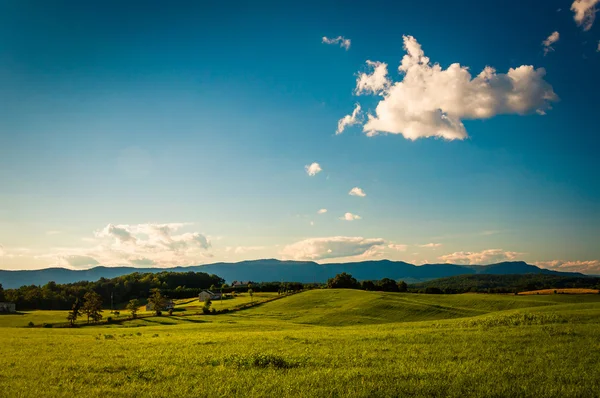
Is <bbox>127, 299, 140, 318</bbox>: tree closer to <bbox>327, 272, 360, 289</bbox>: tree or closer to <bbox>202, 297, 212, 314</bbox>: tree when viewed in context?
<bbox>202, 297, 212, 314</bbox>: tree

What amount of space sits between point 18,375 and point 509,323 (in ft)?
129

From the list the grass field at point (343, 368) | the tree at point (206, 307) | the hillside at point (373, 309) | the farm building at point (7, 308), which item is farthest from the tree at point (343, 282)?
the grass field at point (343, 368)

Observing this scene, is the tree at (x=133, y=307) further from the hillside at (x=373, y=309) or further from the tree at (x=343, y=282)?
the tree at (x=343, y=282)

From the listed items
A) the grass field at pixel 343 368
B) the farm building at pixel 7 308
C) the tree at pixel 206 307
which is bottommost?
the farm building at pixel 7 308

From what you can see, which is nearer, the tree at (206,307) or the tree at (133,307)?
the tree at (133,307)

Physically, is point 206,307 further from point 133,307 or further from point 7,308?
point 7,308

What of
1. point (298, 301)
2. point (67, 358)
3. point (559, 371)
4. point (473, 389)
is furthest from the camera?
point (298, 301)

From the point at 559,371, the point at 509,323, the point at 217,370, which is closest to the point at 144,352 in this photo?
the point at 217,370

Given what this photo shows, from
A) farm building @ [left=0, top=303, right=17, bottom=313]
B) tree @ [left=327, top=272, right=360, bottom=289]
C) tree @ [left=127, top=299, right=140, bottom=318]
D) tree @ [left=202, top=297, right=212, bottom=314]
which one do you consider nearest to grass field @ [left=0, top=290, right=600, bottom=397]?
tree @ [left=202, top=297, right=212, bottom=314]

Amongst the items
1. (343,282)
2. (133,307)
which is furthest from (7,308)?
(343,282)

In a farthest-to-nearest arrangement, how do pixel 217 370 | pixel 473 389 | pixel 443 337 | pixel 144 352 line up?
pixel 443 337 → pixel 144 352 → pixel 217 370 → pixel 473 389

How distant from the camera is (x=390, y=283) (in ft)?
566

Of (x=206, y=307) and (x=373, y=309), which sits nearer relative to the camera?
(x=373, y=309)

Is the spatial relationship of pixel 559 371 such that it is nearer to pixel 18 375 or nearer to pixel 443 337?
pixel 443 337
